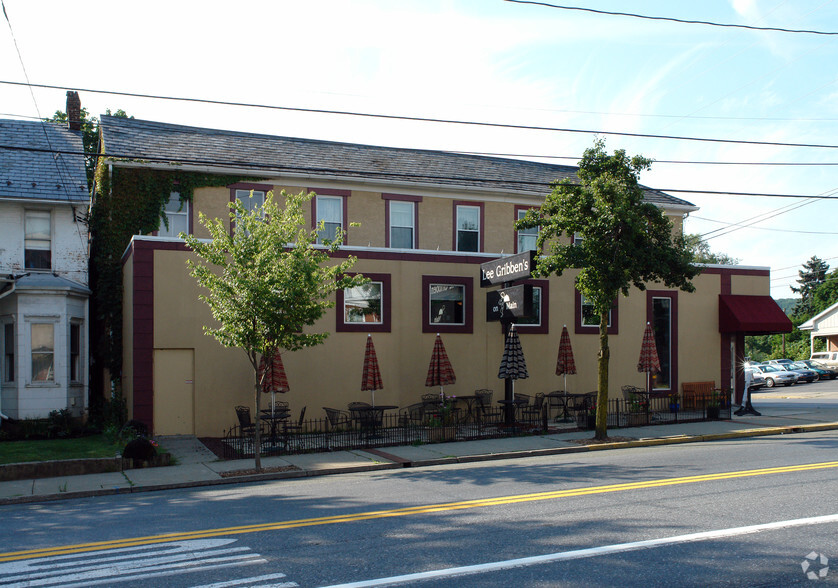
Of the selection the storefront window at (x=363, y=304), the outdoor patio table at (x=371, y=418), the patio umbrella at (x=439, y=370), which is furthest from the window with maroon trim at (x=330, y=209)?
the outdoor patio table at (x=371, y=418)

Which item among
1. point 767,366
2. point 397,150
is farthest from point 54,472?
point 767,366

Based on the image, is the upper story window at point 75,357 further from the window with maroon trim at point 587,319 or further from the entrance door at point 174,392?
the window with maroon trim at point 587,319

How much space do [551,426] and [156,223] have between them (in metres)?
13.6

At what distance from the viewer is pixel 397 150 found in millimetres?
26859

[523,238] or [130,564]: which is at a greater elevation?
[523,238]

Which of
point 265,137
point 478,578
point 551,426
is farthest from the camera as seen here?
point 265,137

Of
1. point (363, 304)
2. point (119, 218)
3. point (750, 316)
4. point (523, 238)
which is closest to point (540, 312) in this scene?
point (523, 238)

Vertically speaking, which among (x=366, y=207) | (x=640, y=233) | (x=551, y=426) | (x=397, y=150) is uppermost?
(x=397, y=150)

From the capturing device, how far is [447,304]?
22.0m

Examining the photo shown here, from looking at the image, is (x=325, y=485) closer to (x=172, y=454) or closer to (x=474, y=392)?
(x=172, y=454)

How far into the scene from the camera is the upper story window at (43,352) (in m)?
20.3

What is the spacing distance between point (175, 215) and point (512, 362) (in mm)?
11558

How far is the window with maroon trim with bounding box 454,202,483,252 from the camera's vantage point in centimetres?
2509

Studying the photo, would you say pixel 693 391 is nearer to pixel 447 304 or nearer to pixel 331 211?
pixel 447 304
